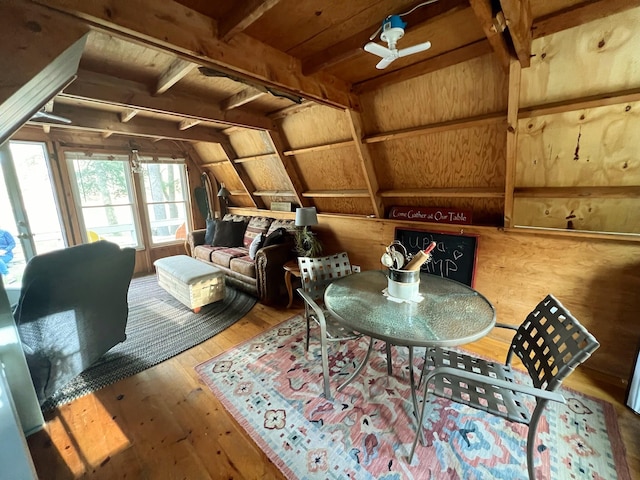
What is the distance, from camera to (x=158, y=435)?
5.39 feet

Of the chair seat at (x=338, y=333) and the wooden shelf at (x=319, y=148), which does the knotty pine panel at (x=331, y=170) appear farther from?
the chair seat at (x=338, y=333)

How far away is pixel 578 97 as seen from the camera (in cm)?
169

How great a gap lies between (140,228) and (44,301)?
3607 mm

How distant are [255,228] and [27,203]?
3.05 meters

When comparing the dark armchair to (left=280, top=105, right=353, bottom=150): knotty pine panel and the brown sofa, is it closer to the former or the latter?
the brown sofa

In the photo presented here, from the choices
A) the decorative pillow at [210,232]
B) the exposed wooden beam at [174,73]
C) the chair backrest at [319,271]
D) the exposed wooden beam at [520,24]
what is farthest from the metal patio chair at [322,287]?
the decorative pillow at [210,232]

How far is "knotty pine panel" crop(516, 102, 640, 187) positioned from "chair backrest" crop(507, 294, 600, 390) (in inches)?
44.7

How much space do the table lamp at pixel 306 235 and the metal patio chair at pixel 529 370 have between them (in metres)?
2.08

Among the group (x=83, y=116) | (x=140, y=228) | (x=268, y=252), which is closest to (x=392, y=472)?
(x=268, y=252)

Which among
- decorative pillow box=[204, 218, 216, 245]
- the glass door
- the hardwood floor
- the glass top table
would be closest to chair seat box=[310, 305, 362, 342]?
the glass top table

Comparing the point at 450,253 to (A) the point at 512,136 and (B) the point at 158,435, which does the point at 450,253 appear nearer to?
(A) the point at 512,136

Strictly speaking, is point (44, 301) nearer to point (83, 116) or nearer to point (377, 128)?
point (83, 116)

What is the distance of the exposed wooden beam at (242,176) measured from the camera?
4316 millimetres

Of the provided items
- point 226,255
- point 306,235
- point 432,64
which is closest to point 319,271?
point 306,235
